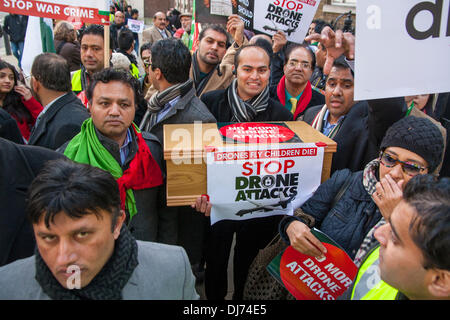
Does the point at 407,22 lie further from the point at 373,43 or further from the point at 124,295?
the point at 124,295

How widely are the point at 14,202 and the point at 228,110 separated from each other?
1.67 metres

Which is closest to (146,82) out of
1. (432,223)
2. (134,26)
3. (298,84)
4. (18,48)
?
(298,84)

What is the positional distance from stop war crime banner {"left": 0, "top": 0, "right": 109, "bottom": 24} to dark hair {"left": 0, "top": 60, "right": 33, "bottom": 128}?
48cm

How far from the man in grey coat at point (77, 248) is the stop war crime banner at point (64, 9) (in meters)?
2.32

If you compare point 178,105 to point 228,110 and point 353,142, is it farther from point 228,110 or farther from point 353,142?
point 353,142

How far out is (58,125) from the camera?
238 cm

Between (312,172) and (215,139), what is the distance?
64 centimetres

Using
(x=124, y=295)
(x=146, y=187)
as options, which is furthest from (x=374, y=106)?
(x=124, y=295)

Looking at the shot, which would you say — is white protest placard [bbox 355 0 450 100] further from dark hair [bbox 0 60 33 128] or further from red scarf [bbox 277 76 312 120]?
dark hair [bbox 0 60 33 128]

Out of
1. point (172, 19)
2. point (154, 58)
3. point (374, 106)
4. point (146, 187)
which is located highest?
point (172, 19)

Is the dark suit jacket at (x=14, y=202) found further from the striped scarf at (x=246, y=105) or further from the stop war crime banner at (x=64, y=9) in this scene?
the stop war crime banner at (x=64, y=9)

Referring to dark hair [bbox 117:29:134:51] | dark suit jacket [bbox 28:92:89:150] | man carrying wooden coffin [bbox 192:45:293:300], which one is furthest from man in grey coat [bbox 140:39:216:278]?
dark hair [bbox 117:29:134:51]
